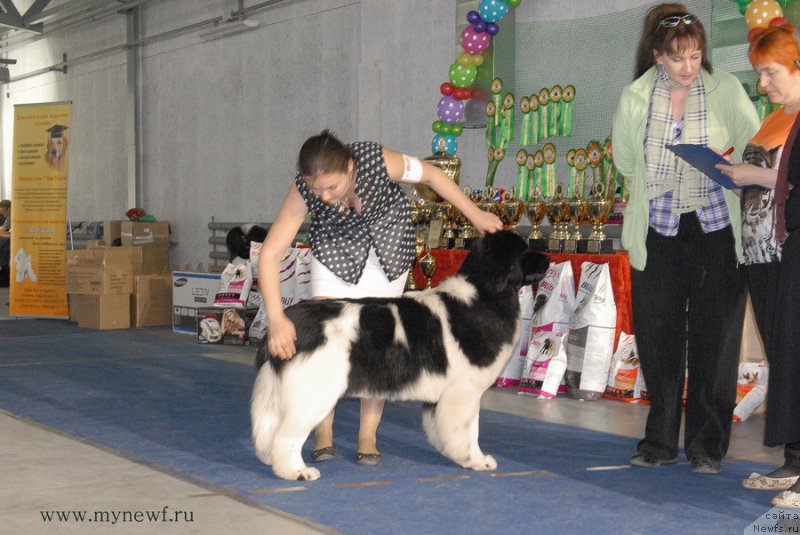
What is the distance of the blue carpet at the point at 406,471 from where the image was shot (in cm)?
256

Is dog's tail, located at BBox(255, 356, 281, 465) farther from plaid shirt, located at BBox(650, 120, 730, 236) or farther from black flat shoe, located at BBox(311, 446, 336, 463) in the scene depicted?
plaid shirt, located at BBox(650, 120, 730, 236)

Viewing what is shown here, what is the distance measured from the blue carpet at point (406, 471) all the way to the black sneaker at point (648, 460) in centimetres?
3

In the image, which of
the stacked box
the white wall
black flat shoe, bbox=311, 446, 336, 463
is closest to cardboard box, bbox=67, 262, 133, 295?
the stacked box

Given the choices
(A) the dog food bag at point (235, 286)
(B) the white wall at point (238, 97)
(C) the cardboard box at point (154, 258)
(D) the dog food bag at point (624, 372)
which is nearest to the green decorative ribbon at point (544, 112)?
(B) the white wall at point (238, 97)

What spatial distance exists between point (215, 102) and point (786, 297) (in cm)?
960

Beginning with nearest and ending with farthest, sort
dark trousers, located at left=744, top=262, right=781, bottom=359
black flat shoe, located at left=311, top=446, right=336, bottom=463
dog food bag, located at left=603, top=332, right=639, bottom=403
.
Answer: dark trousers, located at left=744, top=262, right=781, bottom=359, black flat shoe, located at left=311, top=446, right=336, bottom=463, dog food bag, located at left=603, top=332, right=639, bottom=403

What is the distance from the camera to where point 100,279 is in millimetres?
8547

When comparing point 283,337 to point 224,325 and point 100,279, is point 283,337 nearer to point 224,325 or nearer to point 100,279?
point 224,325

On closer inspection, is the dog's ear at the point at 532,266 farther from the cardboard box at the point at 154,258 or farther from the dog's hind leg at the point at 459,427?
the cardboard box at the point at 154,258

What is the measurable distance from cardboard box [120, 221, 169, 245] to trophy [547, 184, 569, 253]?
664 centimetres

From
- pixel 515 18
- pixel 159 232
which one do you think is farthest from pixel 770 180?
pixel 159 232

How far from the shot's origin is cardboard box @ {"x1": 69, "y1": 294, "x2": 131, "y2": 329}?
850 centimetres

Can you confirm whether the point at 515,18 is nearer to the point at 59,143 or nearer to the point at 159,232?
the point at 59,143

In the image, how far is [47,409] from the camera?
435 centimetres
